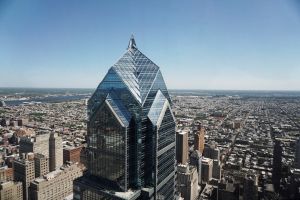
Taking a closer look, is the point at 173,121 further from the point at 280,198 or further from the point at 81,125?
the point at 81,125

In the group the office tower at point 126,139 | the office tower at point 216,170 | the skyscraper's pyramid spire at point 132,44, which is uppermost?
the skyscraper's pyramid spire at point 132,44

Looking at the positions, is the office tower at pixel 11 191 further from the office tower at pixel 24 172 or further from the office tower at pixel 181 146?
the office tower at pixel 181 146

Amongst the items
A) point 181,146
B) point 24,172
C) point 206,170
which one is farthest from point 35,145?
point 206,170

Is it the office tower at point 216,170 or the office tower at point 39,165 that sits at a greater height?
the office tower at point 39,165

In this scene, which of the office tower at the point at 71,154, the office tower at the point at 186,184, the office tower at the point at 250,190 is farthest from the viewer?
the office tower at the point at 71,154

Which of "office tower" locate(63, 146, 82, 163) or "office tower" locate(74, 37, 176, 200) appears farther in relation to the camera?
"office tower" locate(63, 146, 82, 163)

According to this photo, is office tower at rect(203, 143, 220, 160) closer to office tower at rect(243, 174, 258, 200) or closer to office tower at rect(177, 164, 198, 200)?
office tower at rect(177, 164, 198, 200)

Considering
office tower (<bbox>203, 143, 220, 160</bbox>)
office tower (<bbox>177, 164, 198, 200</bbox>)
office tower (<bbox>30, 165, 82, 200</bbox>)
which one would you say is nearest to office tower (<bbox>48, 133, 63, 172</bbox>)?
office tower (<bbox>30, 165, 82, 200</bbox>)

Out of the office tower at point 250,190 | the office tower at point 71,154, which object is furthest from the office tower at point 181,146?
the office tower at point 71,154
